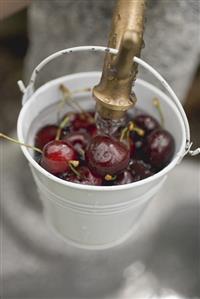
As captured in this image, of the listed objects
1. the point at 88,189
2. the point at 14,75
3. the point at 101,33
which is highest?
the point at 14,75

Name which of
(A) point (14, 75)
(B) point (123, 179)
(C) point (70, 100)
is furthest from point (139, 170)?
(A) point (14, 75)

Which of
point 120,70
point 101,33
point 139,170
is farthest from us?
point 101,33

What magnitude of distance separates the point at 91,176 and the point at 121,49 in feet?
0.50

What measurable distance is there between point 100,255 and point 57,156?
27cm

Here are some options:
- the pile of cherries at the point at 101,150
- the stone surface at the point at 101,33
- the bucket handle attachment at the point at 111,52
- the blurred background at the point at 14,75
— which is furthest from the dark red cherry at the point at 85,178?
the blurred background at the point at 14,75

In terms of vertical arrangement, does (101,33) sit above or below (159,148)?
above

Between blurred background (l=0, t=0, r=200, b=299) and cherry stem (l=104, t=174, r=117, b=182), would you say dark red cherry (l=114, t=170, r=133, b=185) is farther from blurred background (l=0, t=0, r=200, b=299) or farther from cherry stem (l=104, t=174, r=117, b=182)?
blurred background (l=0, t=0, r=200, b=299)

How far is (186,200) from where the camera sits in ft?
2.51

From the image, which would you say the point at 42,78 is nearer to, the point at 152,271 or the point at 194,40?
the point at 194,40

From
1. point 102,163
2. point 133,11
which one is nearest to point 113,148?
point 102,163

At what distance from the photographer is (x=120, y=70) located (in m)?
0.42

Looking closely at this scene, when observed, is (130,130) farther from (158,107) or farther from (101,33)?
(101,33)

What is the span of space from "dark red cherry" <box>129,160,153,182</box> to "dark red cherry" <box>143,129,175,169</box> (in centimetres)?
1

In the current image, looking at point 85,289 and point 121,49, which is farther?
point 85,289
